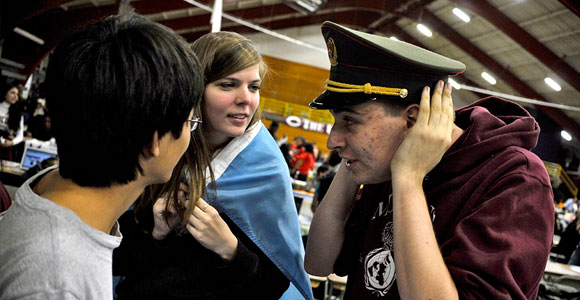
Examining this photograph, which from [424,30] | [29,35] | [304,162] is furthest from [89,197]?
[29,35]

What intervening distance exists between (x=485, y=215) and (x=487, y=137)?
0.25 metres

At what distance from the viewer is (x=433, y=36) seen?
13539mm

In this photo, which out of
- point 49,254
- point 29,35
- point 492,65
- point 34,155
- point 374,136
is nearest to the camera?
point 49,254

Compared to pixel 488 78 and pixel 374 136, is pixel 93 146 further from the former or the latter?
pixel 488 78

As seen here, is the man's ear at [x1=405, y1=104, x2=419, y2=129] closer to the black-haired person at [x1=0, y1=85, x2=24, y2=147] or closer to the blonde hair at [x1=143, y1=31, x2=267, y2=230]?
the blonde hair at [x1=143, y1=31, x2=267, y2=230]

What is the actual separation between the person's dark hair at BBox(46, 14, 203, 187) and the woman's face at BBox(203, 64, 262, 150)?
25.5 inches

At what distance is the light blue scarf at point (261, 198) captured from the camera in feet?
5.29

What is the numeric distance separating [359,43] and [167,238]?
855mm

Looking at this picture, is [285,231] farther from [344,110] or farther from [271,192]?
[344,110]

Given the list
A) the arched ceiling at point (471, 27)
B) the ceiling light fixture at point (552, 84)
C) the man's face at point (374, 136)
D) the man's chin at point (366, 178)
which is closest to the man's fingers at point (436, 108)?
the man's face at point (374, 136)

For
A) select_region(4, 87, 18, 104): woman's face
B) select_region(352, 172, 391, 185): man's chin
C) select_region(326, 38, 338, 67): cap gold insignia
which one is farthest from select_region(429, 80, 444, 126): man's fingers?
select_region(4, 87, 18, 104): woman's face

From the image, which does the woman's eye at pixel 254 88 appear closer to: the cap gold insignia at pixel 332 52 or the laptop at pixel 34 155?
the cap gold insignia at pixel 332 52

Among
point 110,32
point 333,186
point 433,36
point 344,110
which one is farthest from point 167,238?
point 433,36

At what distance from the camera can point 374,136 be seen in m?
1.24
